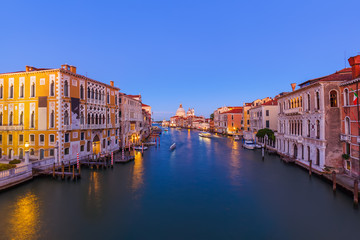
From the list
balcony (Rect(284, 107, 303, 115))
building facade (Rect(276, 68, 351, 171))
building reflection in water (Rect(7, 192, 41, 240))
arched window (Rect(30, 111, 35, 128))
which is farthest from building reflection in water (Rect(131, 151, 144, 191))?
balcony (Rect(284, 107, 303, 115))

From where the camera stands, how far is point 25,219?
43.9ft

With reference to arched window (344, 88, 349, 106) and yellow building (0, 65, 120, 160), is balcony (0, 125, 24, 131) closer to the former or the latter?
yellow building (0, 65, 120, 160)

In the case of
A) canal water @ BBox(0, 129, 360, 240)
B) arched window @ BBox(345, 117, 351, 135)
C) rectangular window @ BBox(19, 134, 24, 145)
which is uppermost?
arched window @ BBox(345, 117, 351, 135)

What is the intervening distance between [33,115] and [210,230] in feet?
84.0

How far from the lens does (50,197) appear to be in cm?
1714


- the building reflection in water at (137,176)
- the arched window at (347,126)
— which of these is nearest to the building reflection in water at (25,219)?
the building reflection in water at (137,176)

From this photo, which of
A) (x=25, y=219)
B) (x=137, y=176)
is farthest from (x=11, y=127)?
(x=137, y=176)

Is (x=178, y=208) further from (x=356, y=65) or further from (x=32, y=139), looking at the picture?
(x=32, y=139)

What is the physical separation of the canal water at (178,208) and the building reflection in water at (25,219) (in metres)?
0.06

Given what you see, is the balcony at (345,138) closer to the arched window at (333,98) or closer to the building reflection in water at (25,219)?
the arched window at (333,98)

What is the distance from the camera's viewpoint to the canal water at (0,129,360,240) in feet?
39.9

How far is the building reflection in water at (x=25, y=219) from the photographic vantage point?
11742 millimetres

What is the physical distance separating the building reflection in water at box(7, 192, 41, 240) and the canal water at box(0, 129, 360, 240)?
2.4 inches

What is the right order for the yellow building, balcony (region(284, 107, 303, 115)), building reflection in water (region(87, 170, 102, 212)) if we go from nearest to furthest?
building reflection in water (region(87, 170, 102, 212)) < the yellow building < balcony (region(284, 107, 303, 115))
